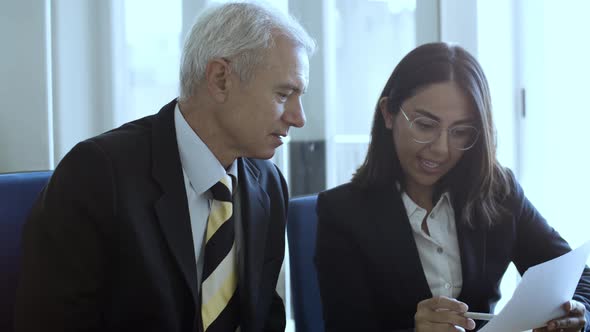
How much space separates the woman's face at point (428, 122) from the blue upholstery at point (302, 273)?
291 millimetres

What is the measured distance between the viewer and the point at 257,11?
136 cm

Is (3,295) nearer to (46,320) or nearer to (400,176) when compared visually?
(46,320)

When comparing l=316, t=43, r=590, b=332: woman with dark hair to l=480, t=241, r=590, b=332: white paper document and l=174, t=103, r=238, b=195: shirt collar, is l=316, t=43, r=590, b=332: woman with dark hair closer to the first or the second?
l=480, t=241, r=590, b=332: white paper document

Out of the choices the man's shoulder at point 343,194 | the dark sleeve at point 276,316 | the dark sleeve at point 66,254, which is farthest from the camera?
the man's shoulder at point 343,194

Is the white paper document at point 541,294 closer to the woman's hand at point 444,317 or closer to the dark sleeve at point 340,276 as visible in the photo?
the woman's hand at point 444,317

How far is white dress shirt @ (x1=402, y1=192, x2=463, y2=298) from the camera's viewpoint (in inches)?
61.7

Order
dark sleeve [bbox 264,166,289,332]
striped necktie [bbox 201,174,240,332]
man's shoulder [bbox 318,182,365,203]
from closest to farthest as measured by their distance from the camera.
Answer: striped necktie [bbox 201,174,240,332] < dark sleeve [bbox 264,166,289,332] < man's shoulder [bbox 318,182,365,203]

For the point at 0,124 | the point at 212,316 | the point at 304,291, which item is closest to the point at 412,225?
the point at 304,291

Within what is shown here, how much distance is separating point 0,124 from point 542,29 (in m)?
2.00

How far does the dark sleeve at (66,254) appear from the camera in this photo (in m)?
1.17

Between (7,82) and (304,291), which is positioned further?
(7,82)

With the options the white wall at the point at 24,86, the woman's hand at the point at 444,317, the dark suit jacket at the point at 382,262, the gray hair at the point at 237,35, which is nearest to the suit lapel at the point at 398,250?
the dark suit jacket at the point at 382,262

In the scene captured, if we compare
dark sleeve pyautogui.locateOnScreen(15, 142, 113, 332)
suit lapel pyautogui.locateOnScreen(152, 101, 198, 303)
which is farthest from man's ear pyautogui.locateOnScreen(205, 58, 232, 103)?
dark sleeve pyautogui.locateOnScreen(15, 142, 113, 332)

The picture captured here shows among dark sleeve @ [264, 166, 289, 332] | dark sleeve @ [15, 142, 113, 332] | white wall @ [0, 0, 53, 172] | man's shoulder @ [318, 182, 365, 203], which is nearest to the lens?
dark sleeve @ [15, 142, 113, 332]
